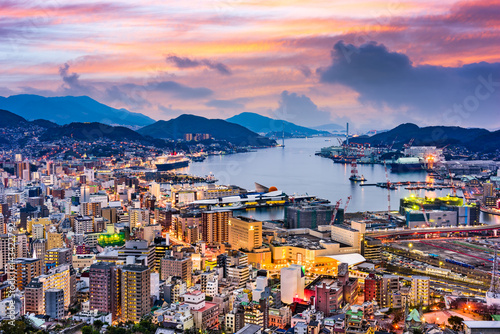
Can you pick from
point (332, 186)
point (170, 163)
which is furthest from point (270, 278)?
point (170, 163)

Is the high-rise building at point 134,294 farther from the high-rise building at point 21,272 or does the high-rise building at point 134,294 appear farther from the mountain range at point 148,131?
the mountain range at point 148,131

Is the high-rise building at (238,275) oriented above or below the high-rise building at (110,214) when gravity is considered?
below

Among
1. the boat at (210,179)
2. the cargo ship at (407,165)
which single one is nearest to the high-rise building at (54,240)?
the boat at (210,179)

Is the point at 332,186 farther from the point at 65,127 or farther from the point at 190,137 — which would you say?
the point at 190,137

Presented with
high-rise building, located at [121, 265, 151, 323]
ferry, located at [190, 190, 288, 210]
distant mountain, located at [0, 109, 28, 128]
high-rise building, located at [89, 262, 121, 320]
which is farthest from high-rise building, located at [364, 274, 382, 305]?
distant mountain, located at [0, 109, 28, 128]

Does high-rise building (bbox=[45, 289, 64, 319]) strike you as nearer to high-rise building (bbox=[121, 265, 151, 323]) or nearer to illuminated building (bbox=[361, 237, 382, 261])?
high-rise building (bbox=[121, 265, 151, 323])

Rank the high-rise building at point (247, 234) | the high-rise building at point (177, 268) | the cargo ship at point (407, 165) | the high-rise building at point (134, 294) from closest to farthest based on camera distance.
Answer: the high-rise building at point (134, 294)
the high-rise building at point (177, 268)
the high-rise building at point (247, 234)
the cargo ship at point (407, 165)
